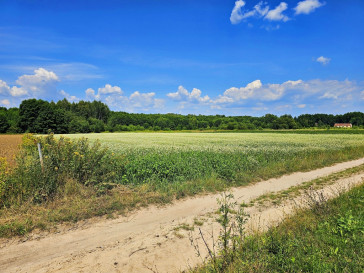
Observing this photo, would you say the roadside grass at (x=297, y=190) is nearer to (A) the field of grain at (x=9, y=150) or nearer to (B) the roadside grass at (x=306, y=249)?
(B) the roadside grass at (x=306, y=249)

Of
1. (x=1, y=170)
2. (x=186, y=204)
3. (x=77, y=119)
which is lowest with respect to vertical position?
(x=186, y=204)

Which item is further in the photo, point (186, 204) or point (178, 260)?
point (186, 204)

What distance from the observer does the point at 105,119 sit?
121062 mm

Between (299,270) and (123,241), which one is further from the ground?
(299,270)

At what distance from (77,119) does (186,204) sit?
90544 millimetres

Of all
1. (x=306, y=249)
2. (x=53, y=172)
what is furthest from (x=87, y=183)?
(x=306, y=249)

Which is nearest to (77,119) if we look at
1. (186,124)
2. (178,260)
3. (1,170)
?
(186,124)

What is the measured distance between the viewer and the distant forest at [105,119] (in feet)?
260

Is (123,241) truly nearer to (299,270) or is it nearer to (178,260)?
(178,260)

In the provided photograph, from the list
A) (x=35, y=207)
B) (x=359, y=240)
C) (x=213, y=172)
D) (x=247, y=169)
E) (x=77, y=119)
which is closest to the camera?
(x=359, y=240)

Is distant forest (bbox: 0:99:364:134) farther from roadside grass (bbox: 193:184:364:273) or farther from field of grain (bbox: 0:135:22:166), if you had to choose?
roadside grass (bbox: 193:184:364:273)

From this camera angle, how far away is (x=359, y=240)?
4.18m

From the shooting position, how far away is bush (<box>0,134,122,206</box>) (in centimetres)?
703

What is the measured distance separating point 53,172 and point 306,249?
806 cm
